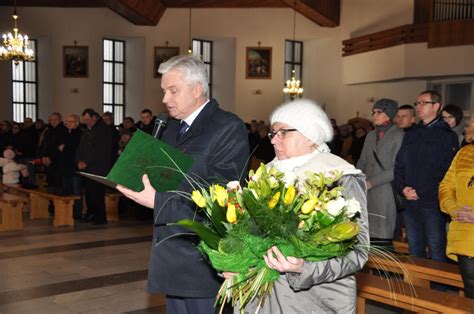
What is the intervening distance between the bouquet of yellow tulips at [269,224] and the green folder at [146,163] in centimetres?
44

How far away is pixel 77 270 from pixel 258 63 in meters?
13.8

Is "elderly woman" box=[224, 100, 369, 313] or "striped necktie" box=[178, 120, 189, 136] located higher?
"striped necktie" box=[178, 120, 189, 136]

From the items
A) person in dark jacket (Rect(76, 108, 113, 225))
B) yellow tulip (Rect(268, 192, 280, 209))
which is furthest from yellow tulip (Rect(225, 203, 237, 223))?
person in dark jacket (Rect(76, 108, 113, 225))

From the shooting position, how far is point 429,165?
4.68 meters

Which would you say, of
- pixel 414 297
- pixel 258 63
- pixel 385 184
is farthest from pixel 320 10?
pixel 414 297

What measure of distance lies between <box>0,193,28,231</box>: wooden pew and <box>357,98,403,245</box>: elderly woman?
5.06 meters

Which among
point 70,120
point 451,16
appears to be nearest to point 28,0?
point 70,120

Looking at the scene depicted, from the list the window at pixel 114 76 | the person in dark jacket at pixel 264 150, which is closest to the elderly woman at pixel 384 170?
the person in dark jacket at pixel 264 150

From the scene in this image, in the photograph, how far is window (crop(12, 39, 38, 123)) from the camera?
18.0 m

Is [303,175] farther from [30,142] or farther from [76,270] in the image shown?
[30,142]

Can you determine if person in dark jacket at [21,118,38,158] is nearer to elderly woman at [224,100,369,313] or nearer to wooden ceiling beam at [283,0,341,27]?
wooden ceiling beam at [283,0,341,27]

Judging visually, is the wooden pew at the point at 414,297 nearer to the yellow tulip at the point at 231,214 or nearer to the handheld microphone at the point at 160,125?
the handheld microphone at the point at 160,125

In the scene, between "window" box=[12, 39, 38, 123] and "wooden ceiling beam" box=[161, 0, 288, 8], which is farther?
"window" box=[12, 39, 38, 123]

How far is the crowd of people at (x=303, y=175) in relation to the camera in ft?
6.91
